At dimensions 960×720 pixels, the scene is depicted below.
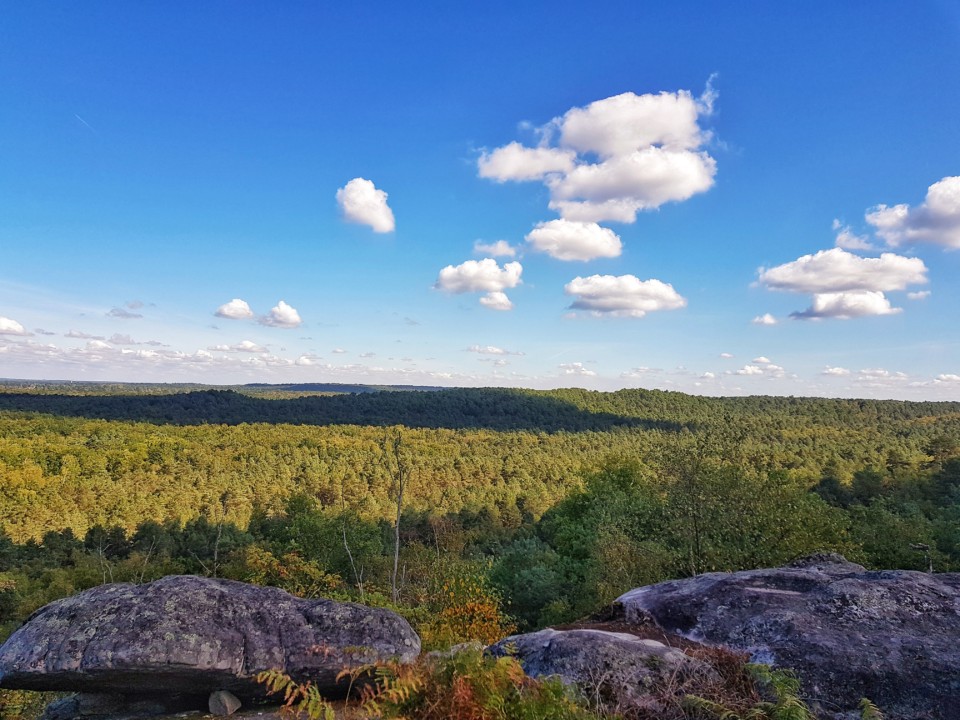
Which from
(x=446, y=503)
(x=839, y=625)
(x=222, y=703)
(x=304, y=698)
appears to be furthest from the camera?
(x=446, y=503)

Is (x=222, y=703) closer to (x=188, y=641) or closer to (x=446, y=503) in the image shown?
(x=188, y=641)

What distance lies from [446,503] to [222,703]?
10282 centimetres

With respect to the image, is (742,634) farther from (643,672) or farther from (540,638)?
(540,638)

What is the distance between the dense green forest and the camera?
22891 mm

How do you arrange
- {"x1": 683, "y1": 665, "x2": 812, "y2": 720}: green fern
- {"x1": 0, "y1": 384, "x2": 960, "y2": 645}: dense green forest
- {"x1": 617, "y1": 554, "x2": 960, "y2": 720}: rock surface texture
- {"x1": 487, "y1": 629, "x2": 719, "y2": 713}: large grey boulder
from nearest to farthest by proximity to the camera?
{"x1": 683, "y1": 665, "x2": 812, "y2": 720}: green fern, {"x1": 487, "y1": 629, "x2": 719, "y2": 713}: large grey boulder, {"x1": 617, "y1": 554, "x2": 960, "y2": 720}: rock surface texture, {"x1": 0, "y1": 384, "x2": 960, "y2": 645}: dense green forest

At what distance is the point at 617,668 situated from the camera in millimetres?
5984

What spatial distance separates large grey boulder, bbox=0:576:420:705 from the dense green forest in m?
2.06

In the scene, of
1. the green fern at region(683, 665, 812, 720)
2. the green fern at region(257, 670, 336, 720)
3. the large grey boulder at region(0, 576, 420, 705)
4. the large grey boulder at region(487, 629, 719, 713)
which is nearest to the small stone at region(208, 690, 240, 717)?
the large grey boulder at region(0, 576, 420, 705)

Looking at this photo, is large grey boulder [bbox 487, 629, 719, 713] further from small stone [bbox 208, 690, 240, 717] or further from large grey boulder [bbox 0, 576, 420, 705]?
small stone [bbox 208, 690, 240, 717]

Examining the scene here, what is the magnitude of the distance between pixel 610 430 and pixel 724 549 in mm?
175773

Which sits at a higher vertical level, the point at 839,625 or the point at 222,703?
the point at 839,625

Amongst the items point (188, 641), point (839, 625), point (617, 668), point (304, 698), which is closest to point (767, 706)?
point (617, 668)

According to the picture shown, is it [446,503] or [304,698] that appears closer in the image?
[304,698]

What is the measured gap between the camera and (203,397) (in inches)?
7677
